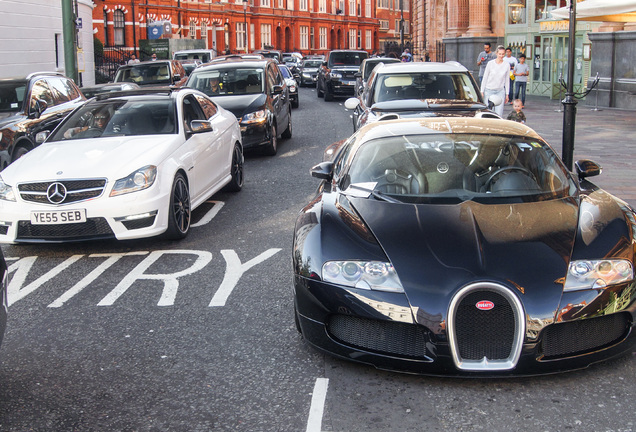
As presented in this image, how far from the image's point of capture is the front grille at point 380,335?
13.5ft

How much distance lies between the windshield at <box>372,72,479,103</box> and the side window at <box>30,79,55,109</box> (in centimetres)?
538

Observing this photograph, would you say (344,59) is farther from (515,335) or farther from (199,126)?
(515,335)

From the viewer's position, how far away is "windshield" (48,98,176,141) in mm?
8617

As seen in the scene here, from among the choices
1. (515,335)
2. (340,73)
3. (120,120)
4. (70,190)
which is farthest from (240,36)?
(515,335)

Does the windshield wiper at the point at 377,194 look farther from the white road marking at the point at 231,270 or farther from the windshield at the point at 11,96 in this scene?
the windshield at the point at 11,96

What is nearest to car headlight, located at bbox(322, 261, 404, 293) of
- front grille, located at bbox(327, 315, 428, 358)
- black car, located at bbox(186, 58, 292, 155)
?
front grille, located at bbox(327, 315, 428, 358)

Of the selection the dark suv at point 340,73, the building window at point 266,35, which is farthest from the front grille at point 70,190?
the building window at point 266,35

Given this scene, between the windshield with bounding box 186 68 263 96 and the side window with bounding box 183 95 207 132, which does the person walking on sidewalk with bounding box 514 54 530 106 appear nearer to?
the windshield with bounding box 186 68 263 96

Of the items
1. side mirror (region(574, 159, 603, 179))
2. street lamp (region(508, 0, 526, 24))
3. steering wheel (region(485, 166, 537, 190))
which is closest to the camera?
steering wheel (region(485, 166, 537, 190))

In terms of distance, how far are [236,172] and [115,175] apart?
11.1ft

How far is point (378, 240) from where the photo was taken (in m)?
4.44

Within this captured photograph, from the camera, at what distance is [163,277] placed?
257 inches

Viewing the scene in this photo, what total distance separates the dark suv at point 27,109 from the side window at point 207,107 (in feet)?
9.15

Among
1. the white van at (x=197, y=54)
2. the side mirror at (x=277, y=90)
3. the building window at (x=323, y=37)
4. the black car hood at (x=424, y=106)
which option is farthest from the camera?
the building window at (x=323, y=37)
